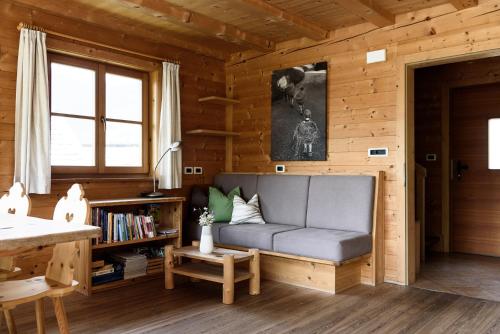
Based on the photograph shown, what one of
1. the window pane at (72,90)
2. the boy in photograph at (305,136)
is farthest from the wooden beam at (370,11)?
the window pane at (72,90)

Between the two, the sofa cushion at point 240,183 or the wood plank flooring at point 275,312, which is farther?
the sofa cushion at point 240,183

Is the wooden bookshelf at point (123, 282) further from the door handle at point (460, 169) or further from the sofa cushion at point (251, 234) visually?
the door handle at point (460, 169)

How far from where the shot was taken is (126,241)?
4.09 meters

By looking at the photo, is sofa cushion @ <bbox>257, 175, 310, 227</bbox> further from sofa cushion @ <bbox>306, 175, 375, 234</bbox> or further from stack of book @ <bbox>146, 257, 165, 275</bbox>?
stack of book @ <bbox>146, 257, 165, 275</bbox>

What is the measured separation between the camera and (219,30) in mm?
4465

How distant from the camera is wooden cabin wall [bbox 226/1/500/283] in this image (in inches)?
149

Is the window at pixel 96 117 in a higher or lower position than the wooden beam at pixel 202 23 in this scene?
lower

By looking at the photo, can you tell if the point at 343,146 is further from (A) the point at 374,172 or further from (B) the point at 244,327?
(B) the point at 244,327

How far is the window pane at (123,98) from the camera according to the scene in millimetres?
4551

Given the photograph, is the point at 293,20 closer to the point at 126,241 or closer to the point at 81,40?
the point at 81,40

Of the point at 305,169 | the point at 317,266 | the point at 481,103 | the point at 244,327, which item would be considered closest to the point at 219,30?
the point at 305,169

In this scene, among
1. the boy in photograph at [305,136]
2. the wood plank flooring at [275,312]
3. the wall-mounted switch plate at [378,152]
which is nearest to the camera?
the wood plank flooring at [275,312]

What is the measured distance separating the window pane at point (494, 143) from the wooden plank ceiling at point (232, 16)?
225 cm

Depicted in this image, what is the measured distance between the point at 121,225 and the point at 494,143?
4.46 m
